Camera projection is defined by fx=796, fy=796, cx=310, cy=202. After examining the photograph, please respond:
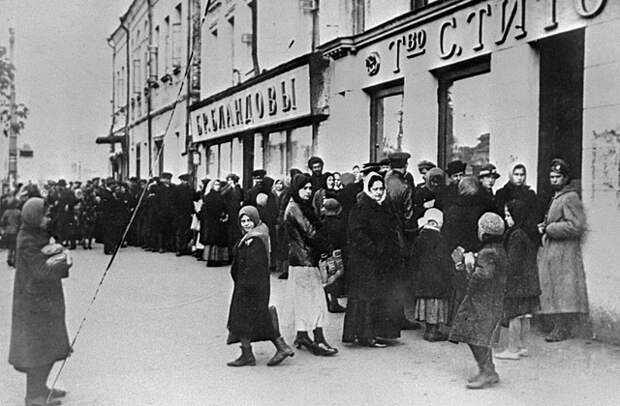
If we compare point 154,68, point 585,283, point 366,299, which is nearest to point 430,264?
point 366,299

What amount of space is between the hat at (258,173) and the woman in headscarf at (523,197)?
193cm

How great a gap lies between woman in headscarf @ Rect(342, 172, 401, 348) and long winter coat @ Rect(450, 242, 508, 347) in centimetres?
109

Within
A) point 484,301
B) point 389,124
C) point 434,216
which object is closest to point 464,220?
point 434,216

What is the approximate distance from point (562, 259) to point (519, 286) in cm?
47

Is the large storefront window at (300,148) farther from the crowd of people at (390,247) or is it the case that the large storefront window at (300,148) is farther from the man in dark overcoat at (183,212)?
the man in dark overcoat at (183,212)

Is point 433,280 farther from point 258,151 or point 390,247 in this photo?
point 258,151

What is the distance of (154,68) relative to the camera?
17.0 feet

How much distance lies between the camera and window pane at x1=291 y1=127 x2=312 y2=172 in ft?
23.4

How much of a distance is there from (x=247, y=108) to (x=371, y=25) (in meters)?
2.83

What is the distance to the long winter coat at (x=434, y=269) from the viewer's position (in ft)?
20.5

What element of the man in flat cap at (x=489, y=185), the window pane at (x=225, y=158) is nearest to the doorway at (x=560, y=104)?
the man in flat cap at (x=489, y=185)

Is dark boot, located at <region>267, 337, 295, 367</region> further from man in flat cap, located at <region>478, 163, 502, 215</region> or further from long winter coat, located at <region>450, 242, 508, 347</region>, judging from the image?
man in flat cap, located at <region>478, 163, 502, 215</region>

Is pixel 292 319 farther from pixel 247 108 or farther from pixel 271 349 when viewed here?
pixel 247 108

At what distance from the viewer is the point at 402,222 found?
21.5ft
